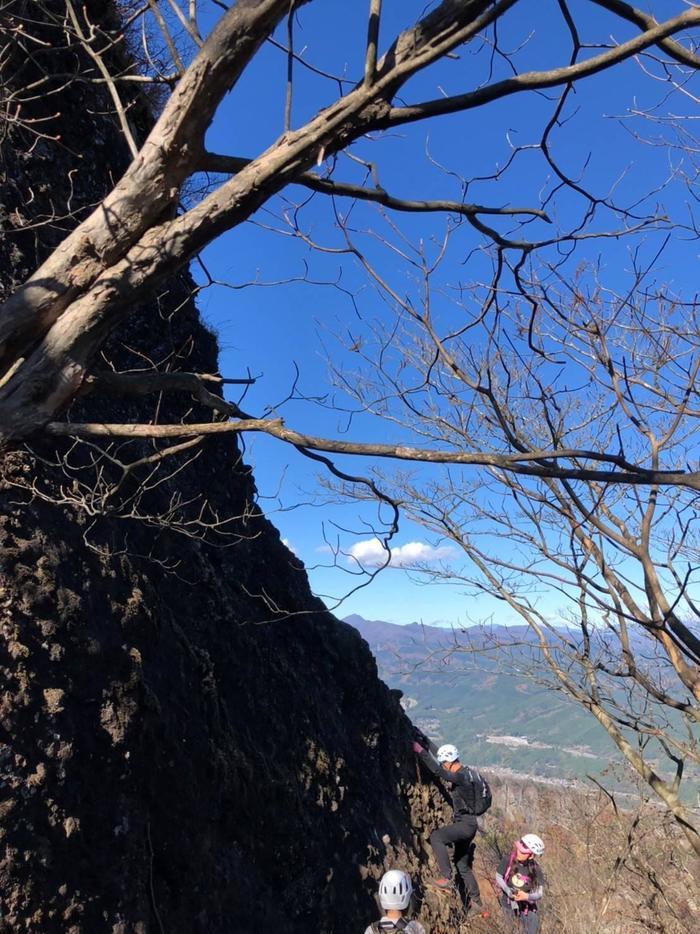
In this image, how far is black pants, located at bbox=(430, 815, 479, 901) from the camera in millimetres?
7586

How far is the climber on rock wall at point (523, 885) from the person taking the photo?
23.5 ft

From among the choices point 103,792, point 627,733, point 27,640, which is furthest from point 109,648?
point 627,733

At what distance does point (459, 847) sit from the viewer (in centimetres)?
800

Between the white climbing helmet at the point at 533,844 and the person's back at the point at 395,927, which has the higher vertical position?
the person's back at the point at 395,927

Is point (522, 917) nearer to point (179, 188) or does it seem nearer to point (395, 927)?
point (395, 927)

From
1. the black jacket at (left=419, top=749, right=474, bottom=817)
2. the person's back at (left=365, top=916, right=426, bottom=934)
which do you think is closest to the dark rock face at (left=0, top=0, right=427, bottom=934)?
the black jacket at (left=419, top=749, right=474, bottom=817)

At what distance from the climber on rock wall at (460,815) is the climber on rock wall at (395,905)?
10.5 ft

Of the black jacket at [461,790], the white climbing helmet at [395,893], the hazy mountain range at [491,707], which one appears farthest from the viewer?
the black jacket at [461,790]

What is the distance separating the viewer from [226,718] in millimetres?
5734

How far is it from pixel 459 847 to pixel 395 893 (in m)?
4.28

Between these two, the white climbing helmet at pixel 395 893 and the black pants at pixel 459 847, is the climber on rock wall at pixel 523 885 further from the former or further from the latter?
the white climbing helmet at pixel 395 893

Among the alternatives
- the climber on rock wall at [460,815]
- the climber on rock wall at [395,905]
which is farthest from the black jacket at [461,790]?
the climber on rock wall at [395,905]

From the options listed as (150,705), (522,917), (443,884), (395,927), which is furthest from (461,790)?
(150,705)

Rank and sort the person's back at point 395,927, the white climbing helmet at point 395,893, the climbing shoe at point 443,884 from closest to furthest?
the person's back at point 395,927
the white climbing helmet at point 395,893
the climbing shoe at point 443,884
